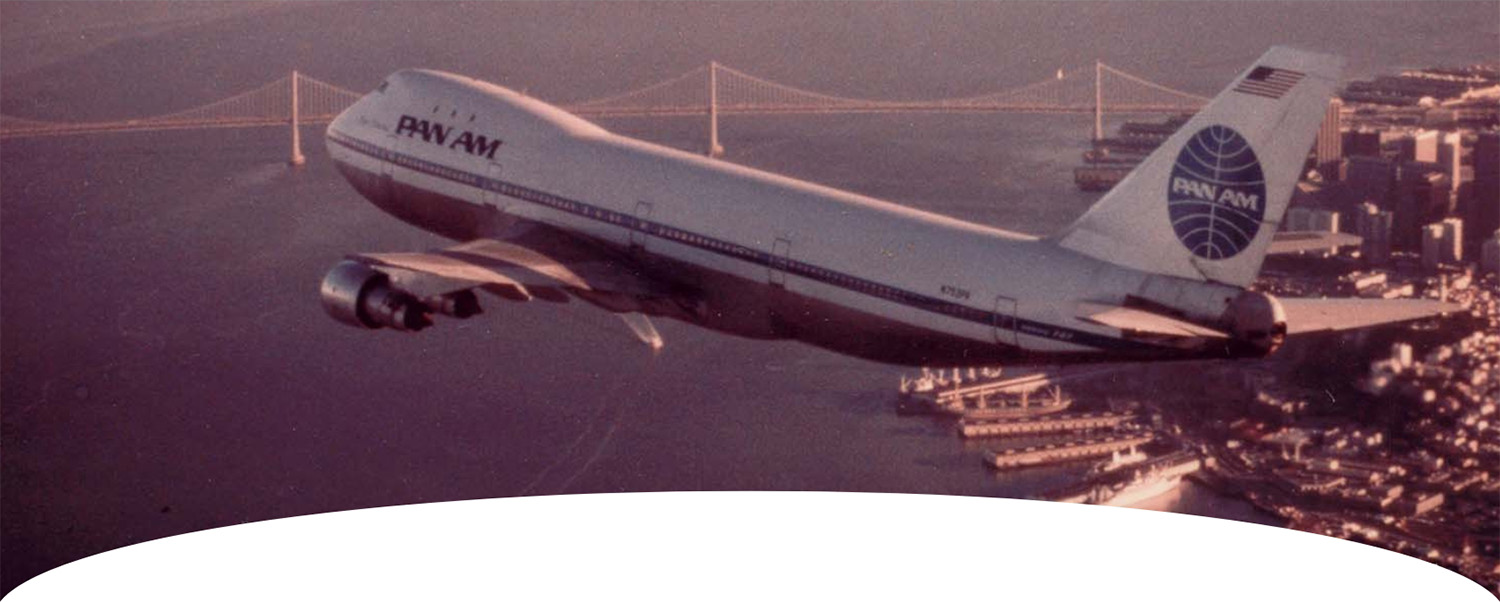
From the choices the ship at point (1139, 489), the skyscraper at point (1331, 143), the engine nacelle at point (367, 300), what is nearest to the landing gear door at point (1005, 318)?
the ship at point (1139, 489)

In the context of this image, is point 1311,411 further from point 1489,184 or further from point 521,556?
point 521,556

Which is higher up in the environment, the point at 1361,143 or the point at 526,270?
the point at 1361,143

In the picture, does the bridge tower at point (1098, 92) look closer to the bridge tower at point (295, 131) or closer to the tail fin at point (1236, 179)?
the tail fin at point (1236, 179)

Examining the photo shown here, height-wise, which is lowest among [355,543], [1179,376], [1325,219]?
[355,543]

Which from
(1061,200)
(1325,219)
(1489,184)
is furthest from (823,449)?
(1489,184)

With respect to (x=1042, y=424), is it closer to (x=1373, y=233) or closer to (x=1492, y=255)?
(x=1373, y=233)

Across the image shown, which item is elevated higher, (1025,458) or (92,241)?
(92,241)

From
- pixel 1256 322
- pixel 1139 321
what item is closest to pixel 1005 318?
pixel 1139 321
